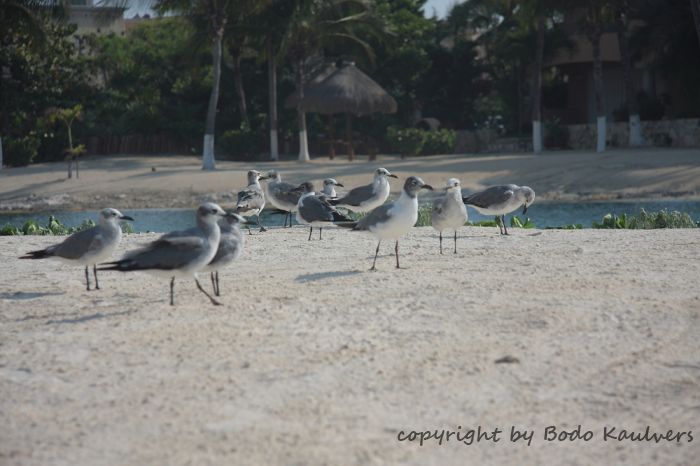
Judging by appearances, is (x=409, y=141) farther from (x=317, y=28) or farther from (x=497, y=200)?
(x=497, y=200)

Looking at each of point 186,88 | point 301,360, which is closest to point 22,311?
point 301,360

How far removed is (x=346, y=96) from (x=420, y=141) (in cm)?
381

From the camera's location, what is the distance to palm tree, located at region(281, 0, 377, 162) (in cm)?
3341

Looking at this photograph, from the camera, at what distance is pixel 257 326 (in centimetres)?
715

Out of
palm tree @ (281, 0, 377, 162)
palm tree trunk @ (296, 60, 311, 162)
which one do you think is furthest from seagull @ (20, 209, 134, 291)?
palm tree trunk @ (296, 60, 311, 162)

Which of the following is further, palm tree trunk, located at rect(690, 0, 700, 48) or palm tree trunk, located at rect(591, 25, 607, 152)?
palm tree trunk, located at rect(591, 25, 607, 152)

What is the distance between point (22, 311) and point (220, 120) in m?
32.3

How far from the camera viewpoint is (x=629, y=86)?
33875 millimetres

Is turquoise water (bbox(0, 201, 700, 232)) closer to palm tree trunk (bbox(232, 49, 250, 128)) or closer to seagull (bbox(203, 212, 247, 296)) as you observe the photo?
seagull (bbox(203, 212, 247, 296))

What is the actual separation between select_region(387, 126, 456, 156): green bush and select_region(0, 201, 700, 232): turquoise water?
13.1 meters

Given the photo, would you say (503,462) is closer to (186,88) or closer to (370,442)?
(370,442)

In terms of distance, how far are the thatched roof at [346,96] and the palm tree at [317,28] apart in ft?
1.70

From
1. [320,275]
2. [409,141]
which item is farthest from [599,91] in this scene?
[320,275]

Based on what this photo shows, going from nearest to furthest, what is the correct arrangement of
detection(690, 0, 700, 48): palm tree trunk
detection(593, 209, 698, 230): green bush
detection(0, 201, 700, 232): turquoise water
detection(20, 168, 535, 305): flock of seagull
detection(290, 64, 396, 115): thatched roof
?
detection(20, 168, 535, 305): flock of seagull, detection(593, 209, 698, 230): green bush, detection(0, 201, 700, 232): turquoise water, detection(690, 0, 700, 48): palm tree trunk, detection(290, 64, 396, 115): thatched roof
